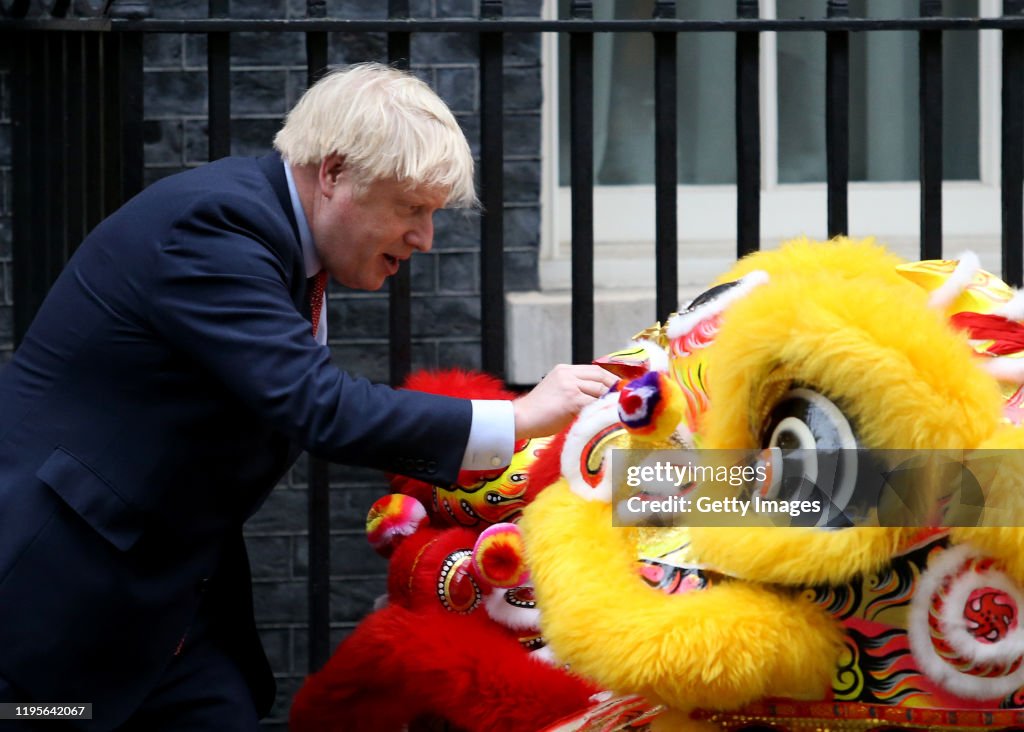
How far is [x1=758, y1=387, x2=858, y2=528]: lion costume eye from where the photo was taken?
1.87 meters

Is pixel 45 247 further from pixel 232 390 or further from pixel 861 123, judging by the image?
pixel 861 123

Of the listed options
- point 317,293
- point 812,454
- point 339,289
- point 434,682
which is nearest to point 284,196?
point 317,293

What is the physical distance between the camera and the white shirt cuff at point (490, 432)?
2.29 metres

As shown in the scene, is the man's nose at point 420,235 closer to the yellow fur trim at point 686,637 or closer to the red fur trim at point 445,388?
the red fur trim at point 445,388

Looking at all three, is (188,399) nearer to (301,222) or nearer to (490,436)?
(301,222)

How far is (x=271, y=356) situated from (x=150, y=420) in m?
0.27

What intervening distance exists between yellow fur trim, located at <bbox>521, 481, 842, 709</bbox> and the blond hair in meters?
0.74

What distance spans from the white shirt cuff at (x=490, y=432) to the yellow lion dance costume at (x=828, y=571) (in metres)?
0.28

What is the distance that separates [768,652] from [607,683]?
0.23 metres

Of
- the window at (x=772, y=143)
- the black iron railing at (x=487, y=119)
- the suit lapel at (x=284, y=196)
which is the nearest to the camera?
the suit lapel at (x=284, y=196)

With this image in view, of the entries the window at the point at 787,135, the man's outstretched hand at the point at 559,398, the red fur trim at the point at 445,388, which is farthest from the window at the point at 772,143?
the man's outstretched hand at the point at 559,398

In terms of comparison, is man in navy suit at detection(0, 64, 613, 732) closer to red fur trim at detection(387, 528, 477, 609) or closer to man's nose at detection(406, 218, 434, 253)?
man's nose at detection(406, 218, 434, 253)

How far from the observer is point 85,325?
90.7 inches

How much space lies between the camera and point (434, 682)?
258 cm
